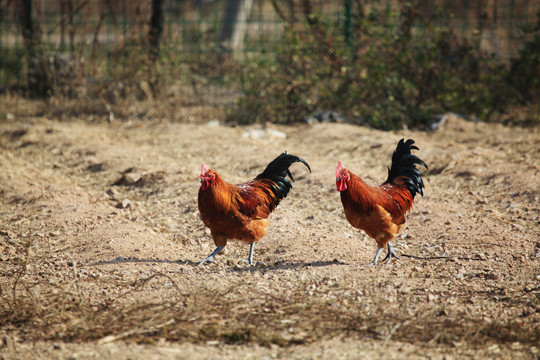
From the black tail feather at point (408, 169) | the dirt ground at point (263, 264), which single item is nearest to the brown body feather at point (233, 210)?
the dirt ground at point (263, 264)

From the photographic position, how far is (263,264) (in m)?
4.23

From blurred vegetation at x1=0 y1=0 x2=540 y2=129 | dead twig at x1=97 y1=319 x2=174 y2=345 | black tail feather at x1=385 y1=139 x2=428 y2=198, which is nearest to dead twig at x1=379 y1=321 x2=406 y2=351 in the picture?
dead twig at x1=97 y1=319 x2=174 y2=345

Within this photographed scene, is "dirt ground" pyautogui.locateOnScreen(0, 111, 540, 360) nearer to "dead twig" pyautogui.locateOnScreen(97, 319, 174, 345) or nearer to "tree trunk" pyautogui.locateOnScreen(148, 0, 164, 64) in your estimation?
"dead twig" pyautogui.locateOnScreen(97, 319, 174, 345)

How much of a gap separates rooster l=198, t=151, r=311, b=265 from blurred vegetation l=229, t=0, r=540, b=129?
457 cm

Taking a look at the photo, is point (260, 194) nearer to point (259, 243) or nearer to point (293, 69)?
point (259, 243)

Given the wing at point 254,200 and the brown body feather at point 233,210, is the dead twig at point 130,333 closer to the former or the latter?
the brown body feather at point 233,210

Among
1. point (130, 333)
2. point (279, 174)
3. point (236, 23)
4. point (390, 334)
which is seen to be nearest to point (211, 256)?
point (279, 174)

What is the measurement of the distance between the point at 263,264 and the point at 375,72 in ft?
17.5

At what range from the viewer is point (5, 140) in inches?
315

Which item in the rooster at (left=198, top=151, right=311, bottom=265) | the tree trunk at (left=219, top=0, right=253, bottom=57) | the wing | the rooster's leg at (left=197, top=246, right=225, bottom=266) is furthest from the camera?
the tree trunk at (left=219, top=0, right=253, bottom=57)

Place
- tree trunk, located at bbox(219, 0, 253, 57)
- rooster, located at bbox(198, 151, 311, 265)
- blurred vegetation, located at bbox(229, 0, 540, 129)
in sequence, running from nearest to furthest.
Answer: rooster, located at bbox(198, 151, 311, 265) < blurred vegetation, located at bbox(229, 0, 540, 129) < tree trunk, located at bbox(219, 0, 253, 57)

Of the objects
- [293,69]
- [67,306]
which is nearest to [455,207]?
[67,306]

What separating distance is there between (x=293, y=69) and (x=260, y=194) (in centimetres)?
505

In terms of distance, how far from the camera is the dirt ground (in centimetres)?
302
